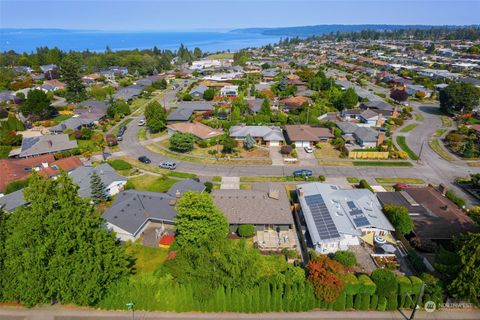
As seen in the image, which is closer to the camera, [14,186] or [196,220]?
[196,220]

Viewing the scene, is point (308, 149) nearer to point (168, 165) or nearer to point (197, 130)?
point (197, 130)

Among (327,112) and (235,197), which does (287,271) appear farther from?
(327,112)

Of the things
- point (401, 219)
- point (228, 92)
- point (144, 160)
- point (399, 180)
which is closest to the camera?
point (401, 219)

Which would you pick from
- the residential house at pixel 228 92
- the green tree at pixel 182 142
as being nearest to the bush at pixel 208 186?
the green tree at pixel 182 142

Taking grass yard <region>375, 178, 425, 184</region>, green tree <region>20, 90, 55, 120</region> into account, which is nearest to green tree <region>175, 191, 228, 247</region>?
grass yard <region>375, 178, 425, 184</region>

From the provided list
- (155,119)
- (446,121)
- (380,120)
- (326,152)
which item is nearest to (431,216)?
(326,152)

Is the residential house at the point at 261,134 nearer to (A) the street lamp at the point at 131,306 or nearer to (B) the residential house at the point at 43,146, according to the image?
(B) the residential house at the point at 43,146

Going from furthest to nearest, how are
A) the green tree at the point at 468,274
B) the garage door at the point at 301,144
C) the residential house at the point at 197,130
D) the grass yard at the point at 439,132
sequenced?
the grass yard at the point at 439,132, the residential house at the point at 197,130, the garage door at the point at 301,144, the green tree at the point at 468,274
